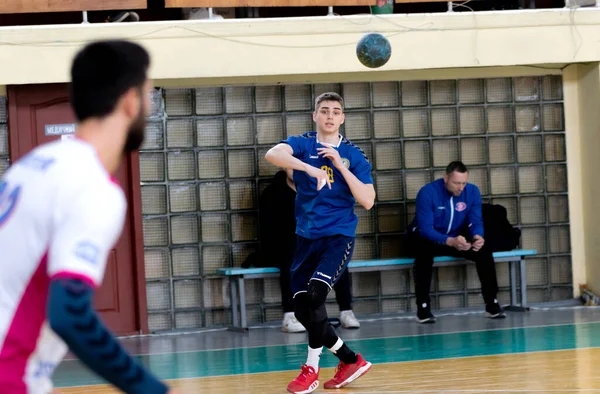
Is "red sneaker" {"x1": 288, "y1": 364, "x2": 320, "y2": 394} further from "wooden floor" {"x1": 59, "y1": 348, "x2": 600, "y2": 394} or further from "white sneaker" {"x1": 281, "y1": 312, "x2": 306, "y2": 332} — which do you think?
"white sneaker" {"x1": 281, "y1": 312, "x2": 306, "y2": 332}

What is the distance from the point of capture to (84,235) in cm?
169

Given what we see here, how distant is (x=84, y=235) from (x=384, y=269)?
7936 millimetres

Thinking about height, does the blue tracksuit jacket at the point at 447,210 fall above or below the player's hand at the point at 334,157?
below

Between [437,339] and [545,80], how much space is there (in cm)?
362

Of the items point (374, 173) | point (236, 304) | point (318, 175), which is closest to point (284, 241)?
point (236, 304)

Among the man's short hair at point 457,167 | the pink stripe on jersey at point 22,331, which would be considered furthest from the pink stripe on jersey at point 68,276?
the man's short hair at point 457,167

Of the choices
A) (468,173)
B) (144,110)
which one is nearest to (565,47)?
(468,173)

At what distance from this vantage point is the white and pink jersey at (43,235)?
169cm

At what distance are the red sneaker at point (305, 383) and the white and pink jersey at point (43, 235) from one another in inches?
160

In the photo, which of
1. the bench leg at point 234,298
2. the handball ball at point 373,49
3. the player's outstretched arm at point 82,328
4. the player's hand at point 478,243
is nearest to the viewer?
the player's outstretched arm at point 82,328

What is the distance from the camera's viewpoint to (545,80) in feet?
33.7

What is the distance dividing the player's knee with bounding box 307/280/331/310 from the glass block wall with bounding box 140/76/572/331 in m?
3.96

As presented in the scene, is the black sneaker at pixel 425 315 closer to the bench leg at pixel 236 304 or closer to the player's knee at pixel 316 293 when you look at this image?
the bench leg at pixel 236 304

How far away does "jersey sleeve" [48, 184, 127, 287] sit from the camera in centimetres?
167
